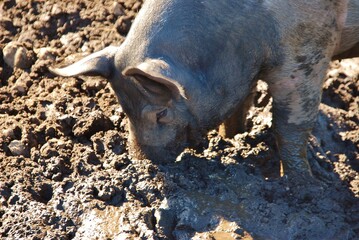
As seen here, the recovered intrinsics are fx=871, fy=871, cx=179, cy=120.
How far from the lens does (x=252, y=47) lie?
5098 millimetres

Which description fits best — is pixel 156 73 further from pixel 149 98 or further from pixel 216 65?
pixel 216 65

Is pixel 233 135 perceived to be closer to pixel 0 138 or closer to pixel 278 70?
pixel 278 70

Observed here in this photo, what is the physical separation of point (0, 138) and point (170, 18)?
5.07 ft

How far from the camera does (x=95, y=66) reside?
4883mm

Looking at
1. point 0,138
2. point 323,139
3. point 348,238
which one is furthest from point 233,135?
point 0,138

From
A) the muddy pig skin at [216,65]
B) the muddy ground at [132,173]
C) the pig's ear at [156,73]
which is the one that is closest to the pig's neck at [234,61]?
the muddy pig skin at [216,65]

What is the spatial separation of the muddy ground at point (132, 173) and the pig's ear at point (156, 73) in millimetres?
690

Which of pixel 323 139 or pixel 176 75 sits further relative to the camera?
pixel 323 139

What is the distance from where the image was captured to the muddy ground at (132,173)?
4.99 metres

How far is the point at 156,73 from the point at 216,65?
1.80 ft

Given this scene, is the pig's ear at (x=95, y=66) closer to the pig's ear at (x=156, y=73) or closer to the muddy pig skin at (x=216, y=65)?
the muddy pig skin at (x=216, y=65)

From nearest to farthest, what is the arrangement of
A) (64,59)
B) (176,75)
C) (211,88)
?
1. (176,75)
2. (211,88)
3. (64,59)

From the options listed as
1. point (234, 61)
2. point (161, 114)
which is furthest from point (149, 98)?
point (234, 61)

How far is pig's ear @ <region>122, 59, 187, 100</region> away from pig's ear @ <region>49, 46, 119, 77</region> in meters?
0.23
